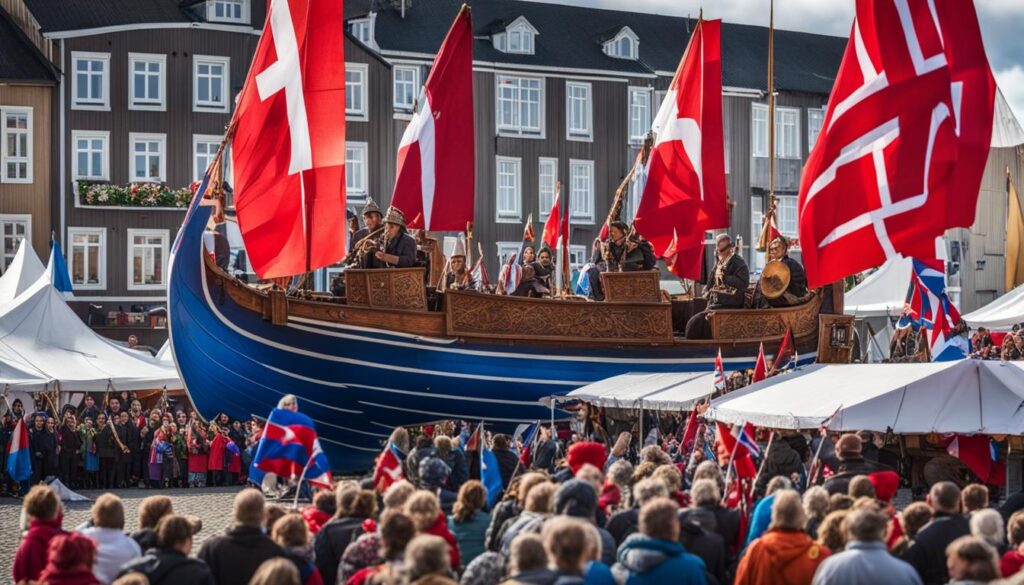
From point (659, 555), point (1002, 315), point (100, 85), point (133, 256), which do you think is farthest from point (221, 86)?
point (659, 555)

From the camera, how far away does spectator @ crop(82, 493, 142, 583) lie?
30.8 feet

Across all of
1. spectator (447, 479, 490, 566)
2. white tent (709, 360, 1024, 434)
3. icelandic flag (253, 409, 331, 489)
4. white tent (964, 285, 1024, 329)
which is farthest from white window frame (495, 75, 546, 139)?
spectator (447, 479, 490, 566)

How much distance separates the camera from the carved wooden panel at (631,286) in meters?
24.9

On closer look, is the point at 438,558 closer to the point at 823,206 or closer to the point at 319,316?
the point at 823,206

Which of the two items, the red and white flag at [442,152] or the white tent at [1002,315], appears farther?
the white tent at [1002,315]

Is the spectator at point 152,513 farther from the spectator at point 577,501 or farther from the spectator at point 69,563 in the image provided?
the spectator at point 577,501

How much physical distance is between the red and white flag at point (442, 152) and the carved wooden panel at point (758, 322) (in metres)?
4.50

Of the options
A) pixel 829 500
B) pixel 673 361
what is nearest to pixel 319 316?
pixel 673 361

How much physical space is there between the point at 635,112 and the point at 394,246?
113ft

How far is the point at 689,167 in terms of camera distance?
25906 millimetres

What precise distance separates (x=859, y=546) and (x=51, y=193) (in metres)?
42.7

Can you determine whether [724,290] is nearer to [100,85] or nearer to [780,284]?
[780,284]

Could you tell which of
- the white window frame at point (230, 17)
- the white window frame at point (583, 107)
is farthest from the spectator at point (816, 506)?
the white window frame at point (583, 107)

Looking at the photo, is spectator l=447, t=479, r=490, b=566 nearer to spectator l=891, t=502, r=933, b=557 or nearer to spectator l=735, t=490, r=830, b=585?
spectator l=735, t=490, r=830, b=585
